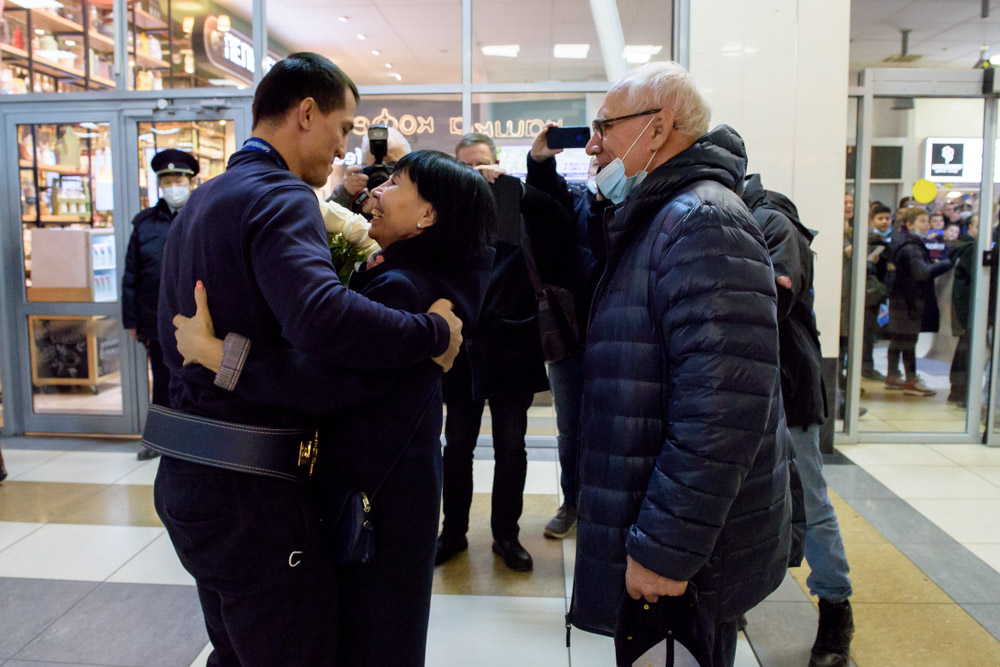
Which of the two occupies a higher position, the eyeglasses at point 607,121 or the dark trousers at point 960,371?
the eyeglasses at point 607,121

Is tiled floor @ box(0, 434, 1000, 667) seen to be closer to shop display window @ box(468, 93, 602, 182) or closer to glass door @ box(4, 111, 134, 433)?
glass door @ box(4, 111, 134, 433)

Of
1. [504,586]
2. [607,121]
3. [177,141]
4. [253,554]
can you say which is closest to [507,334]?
[504,586]

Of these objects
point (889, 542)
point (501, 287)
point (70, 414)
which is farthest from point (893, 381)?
point (70, 414)

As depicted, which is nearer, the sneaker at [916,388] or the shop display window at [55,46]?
the shop display window at [55,46]

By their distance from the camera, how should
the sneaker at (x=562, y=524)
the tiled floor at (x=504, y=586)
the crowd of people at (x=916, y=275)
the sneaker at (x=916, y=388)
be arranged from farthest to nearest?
the sneaker at (x=916, y=388)
the crowd of people at (x=916, y=275)
the sneaker at (x=562, y=524)
the tiled floor at (x=504, y=586)

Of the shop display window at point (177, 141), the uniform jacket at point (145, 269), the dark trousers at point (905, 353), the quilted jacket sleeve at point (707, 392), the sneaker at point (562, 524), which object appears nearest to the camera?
the quilted jacket sleeve at point (707, 392)

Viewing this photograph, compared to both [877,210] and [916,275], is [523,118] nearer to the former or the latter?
[877,210]

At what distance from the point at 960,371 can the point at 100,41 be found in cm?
656

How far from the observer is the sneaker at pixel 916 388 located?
574 centimetres

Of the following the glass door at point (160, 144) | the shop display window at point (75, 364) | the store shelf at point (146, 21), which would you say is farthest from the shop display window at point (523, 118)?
the shop display window at point (75, 364)

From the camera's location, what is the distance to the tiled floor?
259cm

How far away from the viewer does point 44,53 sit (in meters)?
5.37

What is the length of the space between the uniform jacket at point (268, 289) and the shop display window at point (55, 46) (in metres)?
4.71

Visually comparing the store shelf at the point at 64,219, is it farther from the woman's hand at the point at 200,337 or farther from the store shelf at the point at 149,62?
the woman's hand at the point at 200,337
